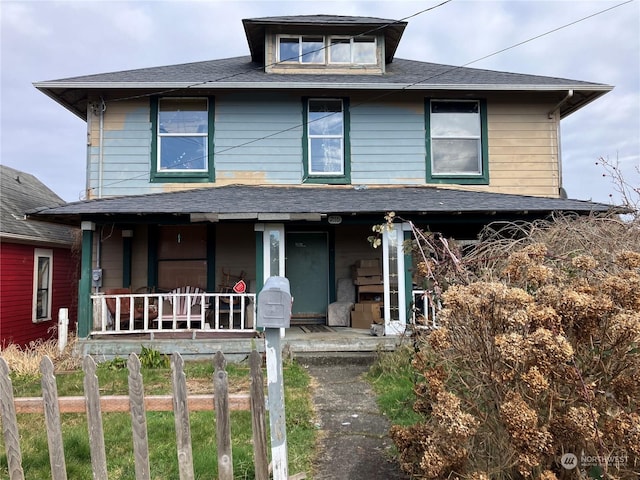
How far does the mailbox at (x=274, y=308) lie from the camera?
271 centimetres

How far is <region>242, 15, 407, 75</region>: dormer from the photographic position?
10125mm

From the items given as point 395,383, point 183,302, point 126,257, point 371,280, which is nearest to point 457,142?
point 371,280

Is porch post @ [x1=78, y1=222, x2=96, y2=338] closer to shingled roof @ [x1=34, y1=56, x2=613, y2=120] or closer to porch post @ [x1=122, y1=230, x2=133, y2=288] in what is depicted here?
porch post @ [x1=122, y1=230, x2=133, y2=288]

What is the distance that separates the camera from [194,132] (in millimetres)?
9539

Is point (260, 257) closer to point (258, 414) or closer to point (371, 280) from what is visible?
point (371, 280)

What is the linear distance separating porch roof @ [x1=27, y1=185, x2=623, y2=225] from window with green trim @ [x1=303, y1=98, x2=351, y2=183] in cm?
48

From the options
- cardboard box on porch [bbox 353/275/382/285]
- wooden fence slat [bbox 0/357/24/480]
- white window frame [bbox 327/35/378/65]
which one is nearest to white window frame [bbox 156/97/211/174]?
white window frame [bbox 327/35/378/65]

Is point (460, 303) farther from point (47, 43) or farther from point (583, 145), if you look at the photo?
point (47, 43)

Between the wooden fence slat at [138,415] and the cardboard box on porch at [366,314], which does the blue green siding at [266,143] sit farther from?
the wooden fence slat at [138,415]

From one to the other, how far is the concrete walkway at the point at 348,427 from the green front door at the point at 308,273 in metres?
2.70

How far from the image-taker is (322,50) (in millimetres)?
10352

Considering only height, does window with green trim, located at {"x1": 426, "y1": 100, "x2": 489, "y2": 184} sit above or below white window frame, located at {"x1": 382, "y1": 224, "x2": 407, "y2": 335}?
above

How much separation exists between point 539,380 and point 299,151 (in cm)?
795

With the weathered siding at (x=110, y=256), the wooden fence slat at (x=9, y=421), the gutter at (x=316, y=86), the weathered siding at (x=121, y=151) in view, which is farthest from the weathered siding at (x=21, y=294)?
the wooden fence slat at (x=9, y=421)
